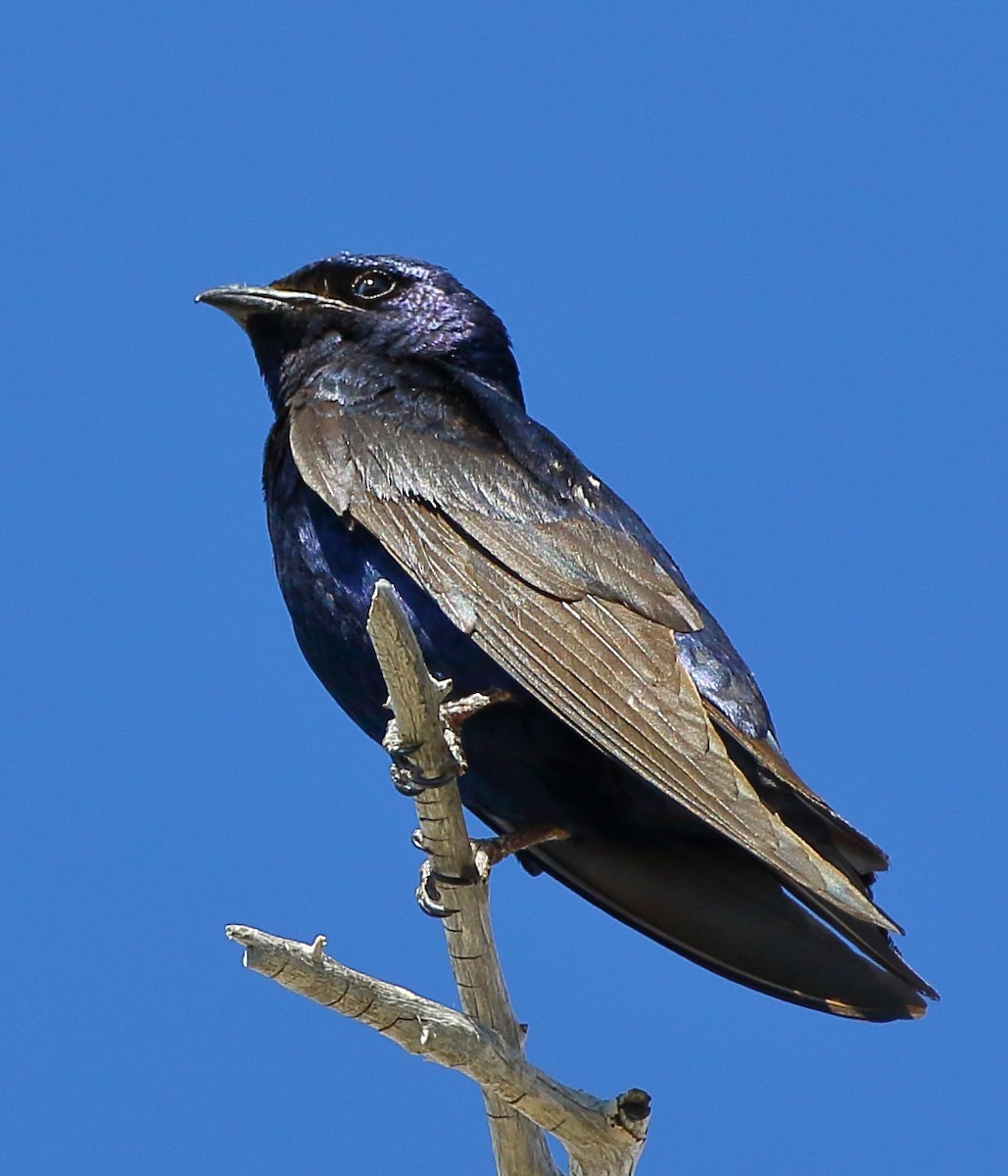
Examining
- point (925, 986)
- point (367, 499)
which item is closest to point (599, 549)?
point (367, 499)

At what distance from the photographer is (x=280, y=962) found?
4.70 metres

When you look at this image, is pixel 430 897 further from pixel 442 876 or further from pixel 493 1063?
pixel 493 1063

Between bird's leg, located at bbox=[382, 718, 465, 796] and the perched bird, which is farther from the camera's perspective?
the perched bird

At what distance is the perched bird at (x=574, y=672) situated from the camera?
16.9ft

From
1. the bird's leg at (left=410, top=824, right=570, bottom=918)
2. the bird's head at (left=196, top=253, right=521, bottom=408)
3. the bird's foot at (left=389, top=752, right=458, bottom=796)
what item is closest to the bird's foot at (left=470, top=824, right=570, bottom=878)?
the bird's leg at (left=410, top=824, right=570, bottom=918)

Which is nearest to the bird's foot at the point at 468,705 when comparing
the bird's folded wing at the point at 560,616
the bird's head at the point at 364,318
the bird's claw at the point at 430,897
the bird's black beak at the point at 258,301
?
the bird's folded wing at the point at 560,616

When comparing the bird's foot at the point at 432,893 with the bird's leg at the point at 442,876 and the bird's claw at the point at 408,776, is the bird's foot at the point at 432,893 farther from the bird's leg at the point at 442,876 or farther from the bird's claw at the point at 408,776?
the bird's claw at the point at 408,776

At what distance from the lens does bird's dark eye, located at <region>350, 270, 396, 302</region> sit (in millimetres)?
6811

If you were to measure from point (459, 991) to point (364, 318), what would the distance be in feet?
8.58

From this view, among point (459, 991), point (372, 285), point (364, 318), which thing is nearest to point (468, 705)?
point (459, 991)

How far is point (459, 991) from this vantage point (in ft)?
17.0

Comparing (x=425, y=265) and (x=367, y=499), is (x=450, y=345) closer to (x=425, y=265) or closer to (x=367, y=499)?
(x=425, y=265)

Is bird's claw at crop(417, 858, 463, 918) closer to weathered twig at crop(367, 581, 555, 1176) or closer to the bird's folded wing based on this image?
weathered twig at crop(367, 581, 555, 1176)

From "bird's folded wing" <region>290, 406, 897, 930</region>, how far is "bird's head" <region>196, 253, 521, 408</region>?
557 millimetres
